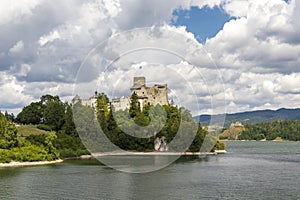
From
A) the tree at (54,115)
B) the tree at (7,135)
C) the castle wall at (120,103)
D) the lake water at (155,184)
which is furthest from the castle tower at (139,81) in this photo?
the lake water at (155,184)

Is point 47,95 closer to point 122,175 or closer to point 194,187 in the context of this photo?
point 122,175

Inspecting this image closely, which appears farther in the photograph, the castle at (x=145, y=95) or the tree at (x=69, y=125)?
the castle at (x=145, y=95)

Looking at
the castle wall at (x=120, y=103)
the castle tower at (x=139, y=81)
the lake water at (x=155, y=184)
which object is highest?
the castle tower at (x=139, y=81)

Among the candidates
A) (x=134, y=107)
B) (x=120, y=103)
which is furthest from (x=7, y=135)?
(x=120, y=103)

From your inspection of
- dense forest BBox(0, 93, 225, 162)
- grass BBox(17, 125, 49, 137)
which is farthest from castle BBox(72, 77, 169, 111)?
grass BBox(17, 125, 49, 137)

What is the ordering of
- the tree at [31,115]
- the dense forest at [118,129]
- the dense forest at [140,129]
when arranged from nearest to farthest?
the dense forest at [118,129]
the dense forest at [140,129]
the tree at [31,115]

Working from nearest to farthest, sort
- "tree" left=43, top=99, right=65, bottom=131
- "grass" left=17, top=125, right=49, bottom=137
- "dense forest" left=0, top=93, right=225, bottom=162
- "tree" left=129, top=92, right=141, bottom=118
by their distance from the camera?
"dense forest" left=0, top=93, right=225, bottom=162
"grass" left=17, top=125, right=49, bottom=137
"tree" left=129, top=92, right=141, bottom=118
"tree" left=43, top=99, right=65, bottom=131

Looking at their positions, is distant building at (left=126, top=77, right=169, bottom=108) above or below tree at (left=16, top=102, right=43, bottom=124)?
above

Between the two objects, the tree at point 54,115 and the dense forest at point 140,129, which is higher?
the tree at point 54,115

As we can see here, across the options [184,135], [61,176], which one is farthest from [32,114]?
[61,176]

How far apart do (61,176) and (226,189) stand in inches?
761

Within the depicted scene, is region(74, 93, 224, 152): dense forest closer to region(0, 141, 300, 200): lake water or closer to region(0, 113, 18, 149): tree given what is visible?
region(0, 113, 18, 149): tree

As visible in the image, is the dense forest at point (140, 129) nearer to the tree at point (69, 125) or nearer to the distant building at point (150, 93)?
the tree at point (69, 125)

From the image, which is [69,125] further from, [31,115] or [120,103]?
[31,115]
